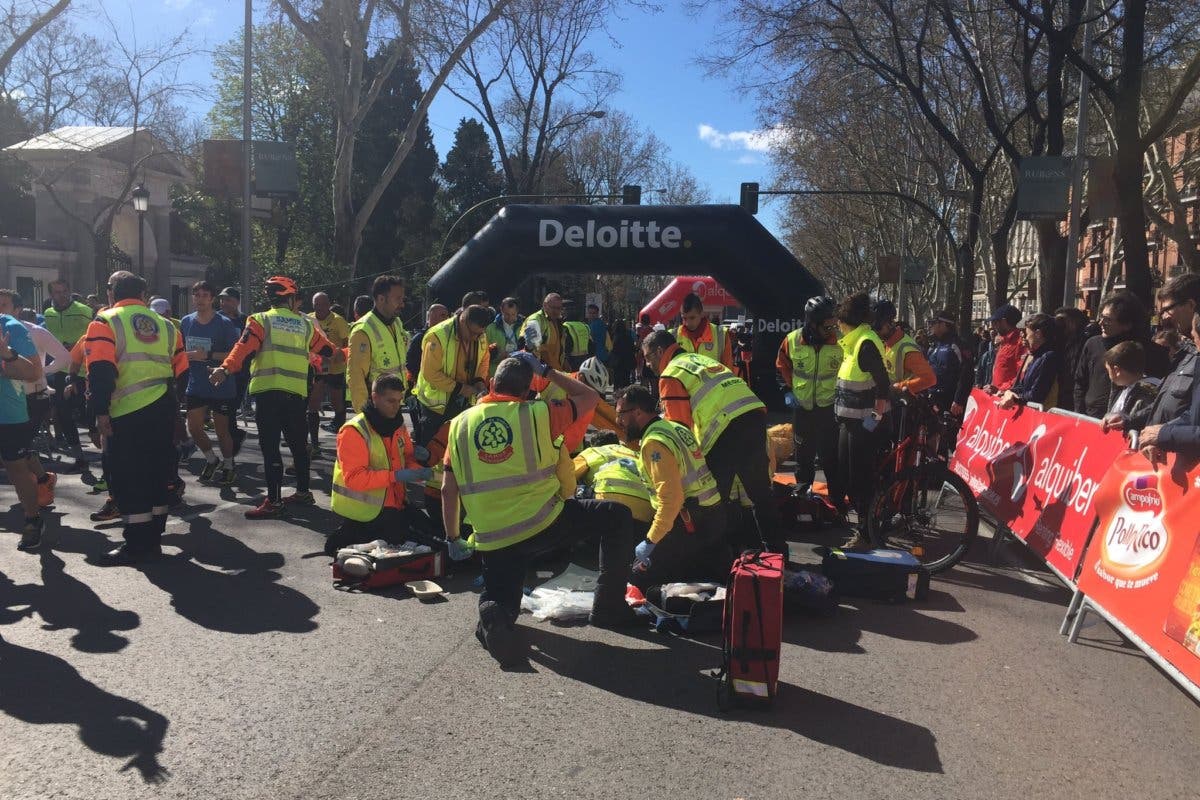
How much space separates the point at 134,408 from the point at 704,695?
4601 mm

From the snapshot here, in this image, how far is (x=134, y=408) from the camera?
6871mm

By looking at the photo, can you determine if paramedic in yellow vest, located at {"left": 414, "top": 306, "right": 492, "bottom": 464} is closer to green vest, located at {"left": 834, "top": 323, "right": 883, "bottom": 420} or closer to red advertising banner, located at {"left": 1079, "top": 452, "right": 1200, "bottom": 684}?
green vest, located at {"left": 834, "top": 323, "right": 883, "bottom": 420}

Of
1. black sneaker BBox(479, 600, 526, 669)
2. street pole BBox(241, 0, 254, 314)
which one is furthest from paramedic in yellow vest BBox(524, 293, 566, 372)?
street pole BBox(241, 0, 254, 314)

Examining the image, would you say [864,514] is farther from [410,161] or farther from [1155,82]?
[410,161]

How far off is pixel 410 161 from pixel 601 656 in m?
46.2

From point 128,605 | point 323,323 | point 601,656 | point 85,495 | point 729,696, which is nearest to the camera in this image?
point 729,696

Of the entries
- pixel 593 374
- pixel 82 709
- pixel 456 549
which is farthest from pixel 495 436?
pixel 82 709

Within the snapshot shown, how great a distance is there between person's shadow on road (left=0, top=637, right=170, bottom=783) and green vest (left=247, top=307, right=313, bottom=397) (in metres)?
3.63

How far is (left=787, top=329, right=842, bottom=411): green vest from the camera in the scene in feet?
28.2

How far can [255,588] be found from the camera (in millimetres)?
6203

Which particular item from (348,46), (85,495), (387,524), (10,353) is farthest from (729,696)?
(348,46)

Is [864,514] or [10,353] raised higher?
[10,353]

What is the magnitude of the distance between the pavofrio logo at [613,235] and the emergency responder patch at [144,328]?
919cm

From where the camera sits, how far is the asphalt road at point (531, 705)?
368cm
